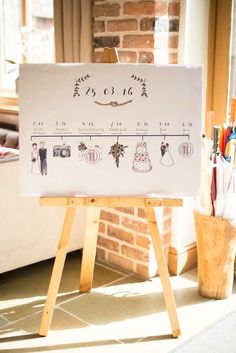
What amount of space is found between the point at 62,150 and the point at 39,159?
0.11 metres

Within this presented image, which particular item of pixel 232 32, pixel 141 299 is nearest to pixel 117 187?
pixel 141 299

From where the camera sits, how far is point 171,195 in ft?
7.19

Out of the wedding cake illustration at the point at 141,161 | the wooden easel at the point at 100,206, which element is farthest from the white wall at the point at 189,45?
the wedding cake illustration at the point at 141,161

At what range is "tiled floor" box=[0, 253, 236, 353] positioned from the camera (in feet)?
7.38

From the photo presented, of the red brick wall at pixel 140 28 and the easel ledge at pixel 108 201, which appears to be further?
the red brick wall at pixel 140 28

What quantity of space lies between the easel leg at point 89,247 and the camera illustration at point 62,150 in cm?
47

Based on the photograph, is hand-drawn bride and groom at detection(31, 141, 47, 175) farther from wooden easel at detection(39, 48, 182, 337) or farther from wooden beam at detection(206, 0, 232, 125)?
wooden beam at detection(206, 0, 232, 125)

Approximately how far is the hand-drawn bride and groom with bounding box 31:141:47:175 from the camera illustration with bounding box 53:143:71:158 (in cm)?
5

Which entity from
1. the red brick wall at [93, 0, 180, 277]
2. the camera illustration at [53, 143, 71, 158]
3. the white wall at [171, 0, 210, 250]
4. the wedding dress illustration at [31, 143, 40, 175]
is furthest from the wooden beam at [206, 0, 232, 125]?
the wedding dress illustration at [31, 143, 40, 175]

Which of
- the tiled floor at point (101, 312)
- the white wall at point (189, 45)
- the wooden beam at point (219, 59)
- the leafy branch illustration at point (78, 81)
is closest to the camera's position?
the leafy branch illustration at point (78, 81)

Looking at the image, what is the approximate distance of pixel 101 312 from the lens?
254 cm

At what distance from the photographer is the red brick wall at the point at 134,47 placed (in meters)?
2.67

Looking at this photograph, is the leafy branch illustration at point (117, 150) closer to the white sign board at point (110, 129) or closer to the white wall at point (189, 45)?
the white sign board at point (110, 129)

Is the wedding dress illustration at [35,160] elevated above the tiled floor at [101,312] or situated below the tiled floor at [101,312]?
above
